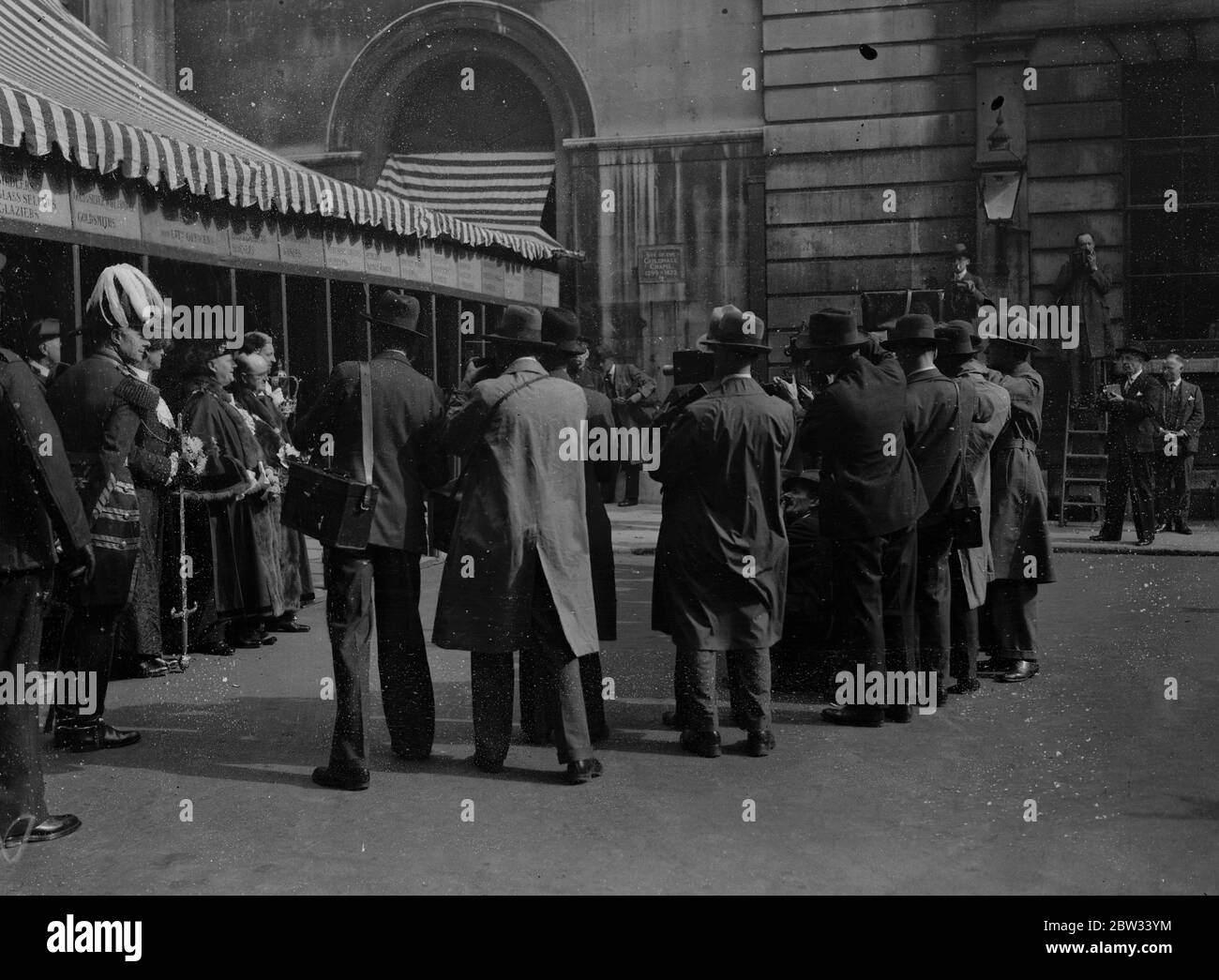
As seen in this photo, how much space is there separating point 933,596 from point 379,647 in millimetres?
2930

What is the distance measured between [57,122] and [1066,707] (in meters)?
7.38

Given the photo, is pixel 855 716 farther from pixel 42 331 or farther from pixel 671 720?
pixel 42 331

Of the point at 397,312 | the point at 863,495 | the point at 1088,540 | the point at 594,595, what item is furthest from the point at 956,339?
the point at 1088,540

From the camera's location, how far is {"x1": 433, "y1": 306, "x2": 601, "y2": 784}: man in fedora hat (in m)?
5.47

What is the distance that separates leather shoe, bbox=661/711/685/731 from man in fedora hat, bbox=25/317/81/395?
428 cm

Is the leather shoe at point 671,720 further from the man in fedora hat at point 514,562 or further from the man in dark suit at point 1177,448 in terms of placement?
the man in dark suit at point 1177,448

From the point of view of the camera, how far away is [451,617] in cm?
550

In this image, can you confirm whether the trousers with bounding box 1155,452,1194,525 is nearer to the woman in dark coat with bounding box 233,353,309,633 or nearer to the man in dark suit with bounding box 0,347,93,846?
the woman in dark coat with bounding box 233,353,309,633

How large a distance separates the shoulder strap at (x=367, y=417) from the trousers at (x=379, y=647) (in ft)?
1.16

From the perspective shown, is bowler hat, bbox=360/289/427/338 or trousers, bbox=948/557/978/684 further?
trousers, bbox=948/557/978/684

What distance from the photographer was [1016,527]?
7523 millimetres

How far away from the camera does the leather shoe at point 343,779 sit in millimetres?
5320

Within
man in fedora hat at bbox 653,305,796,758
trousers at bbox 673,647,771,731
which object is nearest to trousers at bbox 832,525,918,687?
man in fedora hat at bbox 653,305,796,758

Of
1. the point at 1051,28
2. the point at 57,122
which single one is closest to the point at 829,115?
the point at 1051,28
